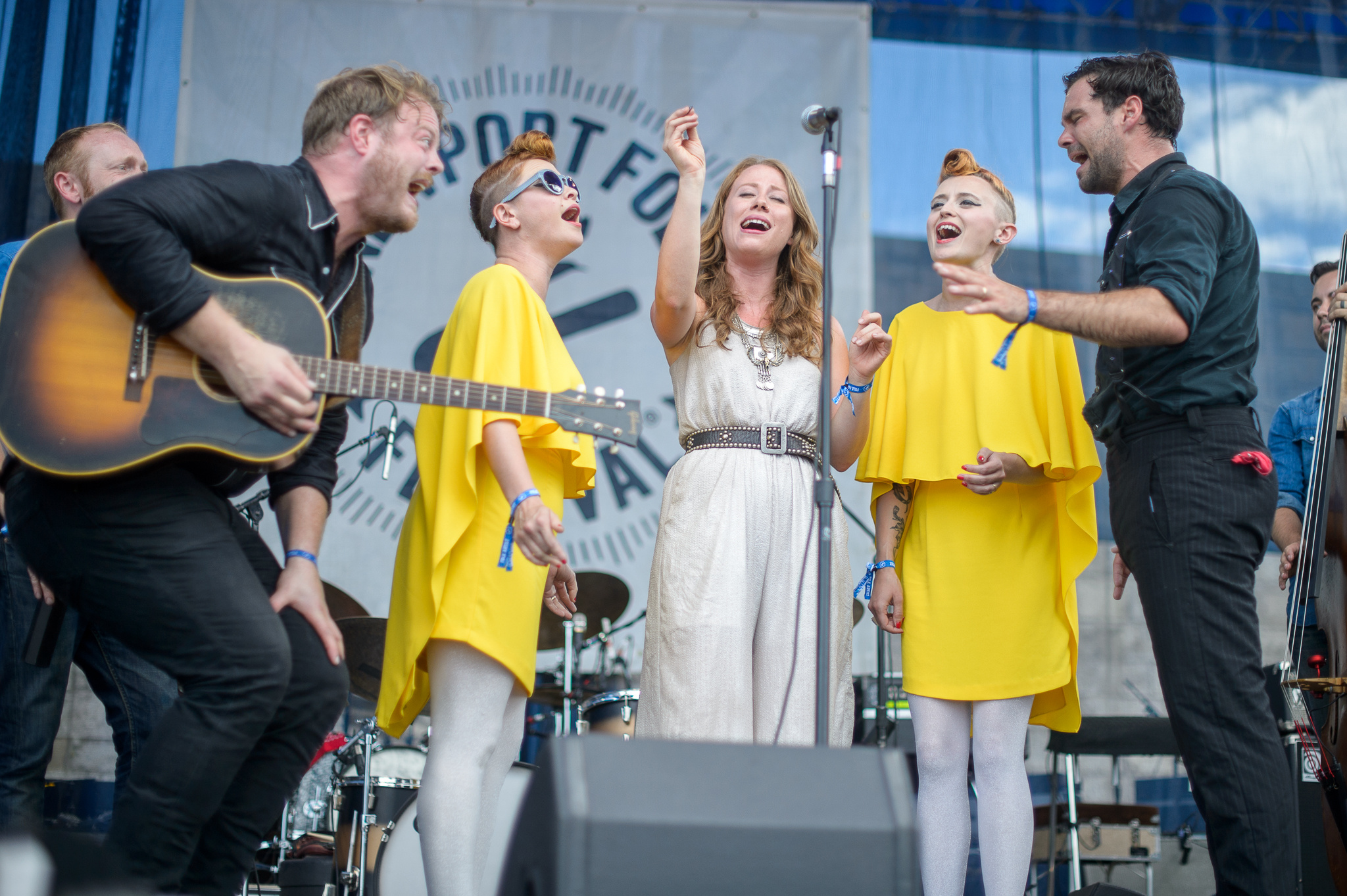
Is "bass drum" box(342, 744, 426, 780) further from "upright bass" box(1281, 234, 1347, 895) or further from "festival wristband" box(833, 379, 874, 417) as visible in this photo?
"upright bass" box(1281, 234, 1347, 895)

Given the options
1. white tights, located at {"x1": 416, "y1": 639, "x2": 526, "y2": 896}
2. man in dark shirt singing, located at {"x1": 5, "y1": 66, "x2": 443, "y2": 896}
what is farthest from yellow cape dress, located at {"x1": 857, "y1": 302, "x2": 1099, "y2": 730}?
man in dark shirt singing, located at {"x1": 5, "y1": 66, "x2": 443, "y2": 896}

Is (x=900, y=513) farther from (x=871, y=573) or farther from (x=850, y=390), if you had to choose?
(x=850, y=390)

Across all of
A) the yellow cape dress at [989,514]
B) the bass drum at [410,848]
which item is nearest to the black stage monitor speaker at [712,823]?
the yellow cape dress at [989,514]

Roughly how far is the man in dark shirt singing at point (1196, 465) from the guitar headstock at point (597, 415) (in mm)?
713

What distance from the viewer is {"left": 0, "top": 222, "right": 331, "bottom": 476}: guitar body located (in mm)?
1965

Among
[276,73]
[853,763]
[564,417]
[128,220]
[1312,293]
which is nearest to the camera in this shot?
[853,763]

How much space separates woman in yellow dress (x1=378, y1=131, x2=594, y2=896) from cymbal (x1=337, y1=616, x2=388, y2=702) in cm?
135

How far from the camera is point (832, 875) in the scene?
1.57 metres

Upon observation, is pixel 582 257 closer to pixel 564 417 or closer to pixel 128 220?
pixel 564 417

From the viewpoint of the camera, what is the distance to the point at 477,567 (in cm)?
260

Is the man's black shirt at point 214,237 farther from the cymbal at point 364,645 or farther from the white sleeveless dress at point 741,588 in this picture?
the cymbal at point 364,645

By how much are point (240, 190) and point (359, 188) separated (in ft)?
1.05

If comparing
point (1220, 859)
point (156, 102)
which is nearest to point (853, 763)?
point (1220, 859)

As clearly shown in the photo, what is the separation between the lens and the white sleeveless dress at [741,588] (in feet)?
9.09
